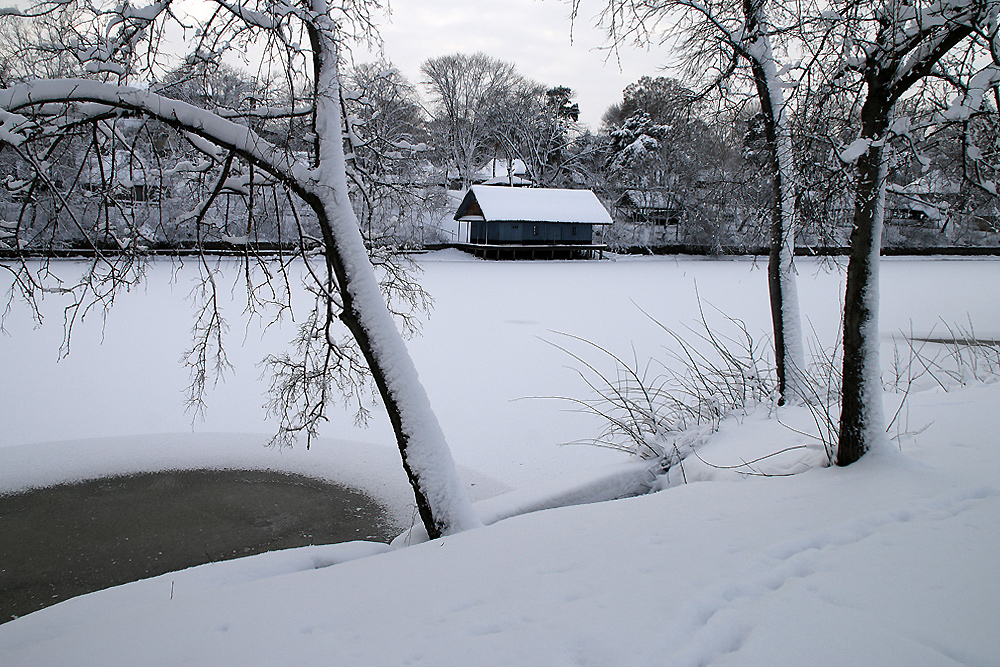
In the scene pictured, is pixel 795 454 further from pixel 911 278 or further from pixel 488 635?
pixel 911 278

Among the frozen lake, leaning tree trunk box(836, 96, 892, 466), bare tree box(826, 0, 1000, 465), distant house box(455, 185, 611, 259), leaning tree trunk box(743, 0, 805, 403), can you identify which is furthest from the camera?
distant house box(455, 185, 611, 259)

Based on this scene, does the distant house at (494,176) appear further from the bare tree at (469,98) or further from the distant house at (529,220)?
the distant house at (529,220)

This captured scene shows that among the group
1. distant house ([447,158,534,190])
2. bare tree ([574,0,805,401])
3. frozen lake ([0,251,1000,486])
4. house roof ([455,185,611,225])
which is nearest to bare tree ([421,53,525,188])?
distant house ([447,158,534,190])

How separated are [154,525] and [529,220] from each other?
28832mm

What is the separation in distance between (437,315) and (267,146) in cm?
1140

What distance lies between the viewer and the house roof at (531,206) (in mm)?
32625

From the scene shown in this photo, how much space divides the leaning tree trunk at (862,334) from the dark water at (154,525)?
143 inches

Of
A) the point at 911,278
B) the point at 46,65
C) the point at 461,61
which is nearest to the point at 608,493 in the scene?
the point at 46,65

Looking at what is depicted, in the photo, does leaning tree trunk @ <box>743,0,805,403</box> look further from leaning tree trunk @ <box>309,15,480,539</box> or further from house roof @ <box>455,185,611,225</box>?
house roof @ <box>455,185,611,225</box>

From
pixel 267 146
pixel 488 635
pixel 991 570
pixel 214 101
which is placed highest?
pixel 214 101

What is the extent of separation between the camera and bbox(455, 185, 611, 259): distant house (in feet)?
108

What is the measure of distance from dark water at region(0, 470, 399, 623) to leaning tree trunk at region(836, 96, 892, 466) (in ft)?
11.9

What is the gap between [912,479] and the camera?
336 cm

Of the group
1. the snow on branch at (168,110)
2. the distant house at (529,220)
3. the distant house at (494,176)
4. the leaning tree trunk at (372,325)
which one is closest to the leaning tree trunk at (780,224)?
the leaning tree trunk at (372,325)
